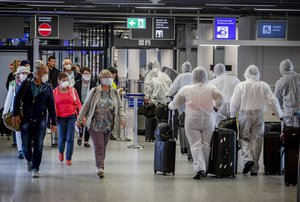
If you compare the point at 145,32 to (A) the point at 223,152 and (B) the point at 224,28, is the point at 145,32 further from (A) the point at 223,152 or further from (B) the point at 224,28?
(A) the point at 223,152

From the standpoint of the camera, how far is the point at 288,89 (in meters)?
13.9

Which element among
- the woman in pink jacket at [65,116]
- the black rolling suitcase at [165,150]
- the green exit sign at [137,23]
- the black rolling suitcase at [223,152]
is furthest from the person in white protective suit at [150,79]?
the black rolling suitcase at [223,152]

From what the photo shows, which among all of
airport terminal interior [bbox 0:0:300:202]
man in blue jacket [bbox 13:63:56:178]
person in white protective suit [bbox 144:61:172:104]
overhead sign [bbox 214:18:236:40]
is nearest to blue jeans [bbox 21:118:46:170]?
man in blue jacket [bbox 13:63:56:178]

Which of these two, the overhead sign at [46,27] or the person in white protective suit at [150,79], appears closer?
the person in white protective suit at [150,79]

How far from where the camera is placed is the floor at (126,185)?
1002cm

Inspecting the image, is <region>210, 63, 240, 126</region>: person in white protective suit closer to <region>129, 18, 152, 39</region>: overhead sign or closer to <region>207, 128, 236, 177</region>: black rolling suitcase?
<region>207, 128, 236, 177</region>: black rolling suitcase

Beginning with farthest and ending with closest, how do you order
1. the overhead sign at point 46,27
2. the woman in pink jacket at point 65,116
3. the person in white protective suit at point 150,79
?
1. the overhead sign at point 46,27
2. the person in white protective suit at point 150,79
3. the woman in pink jacket at point 65,116

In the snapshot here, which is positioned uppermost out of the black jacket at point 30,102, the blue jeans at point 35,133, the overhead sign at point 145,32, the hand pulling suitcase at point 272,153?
the overhead sign at point 145,32

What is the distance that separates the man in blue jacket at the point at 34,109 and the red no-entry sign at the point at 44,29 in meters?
11.9

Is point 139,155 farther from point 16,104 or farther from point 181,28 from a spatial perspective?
point 181,28

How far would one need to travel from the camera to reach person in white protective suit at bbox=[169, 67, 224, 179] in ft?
39.1

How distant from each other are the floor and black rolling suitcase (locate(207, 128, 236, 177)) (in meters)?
0.17

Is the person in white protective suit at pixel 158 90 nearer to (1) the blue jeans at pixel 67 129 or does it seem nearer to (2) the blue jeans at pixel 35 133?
(1) the blue jeans at pixel 67 129

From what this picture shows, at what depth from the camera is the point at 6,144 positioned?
18.0 meters
